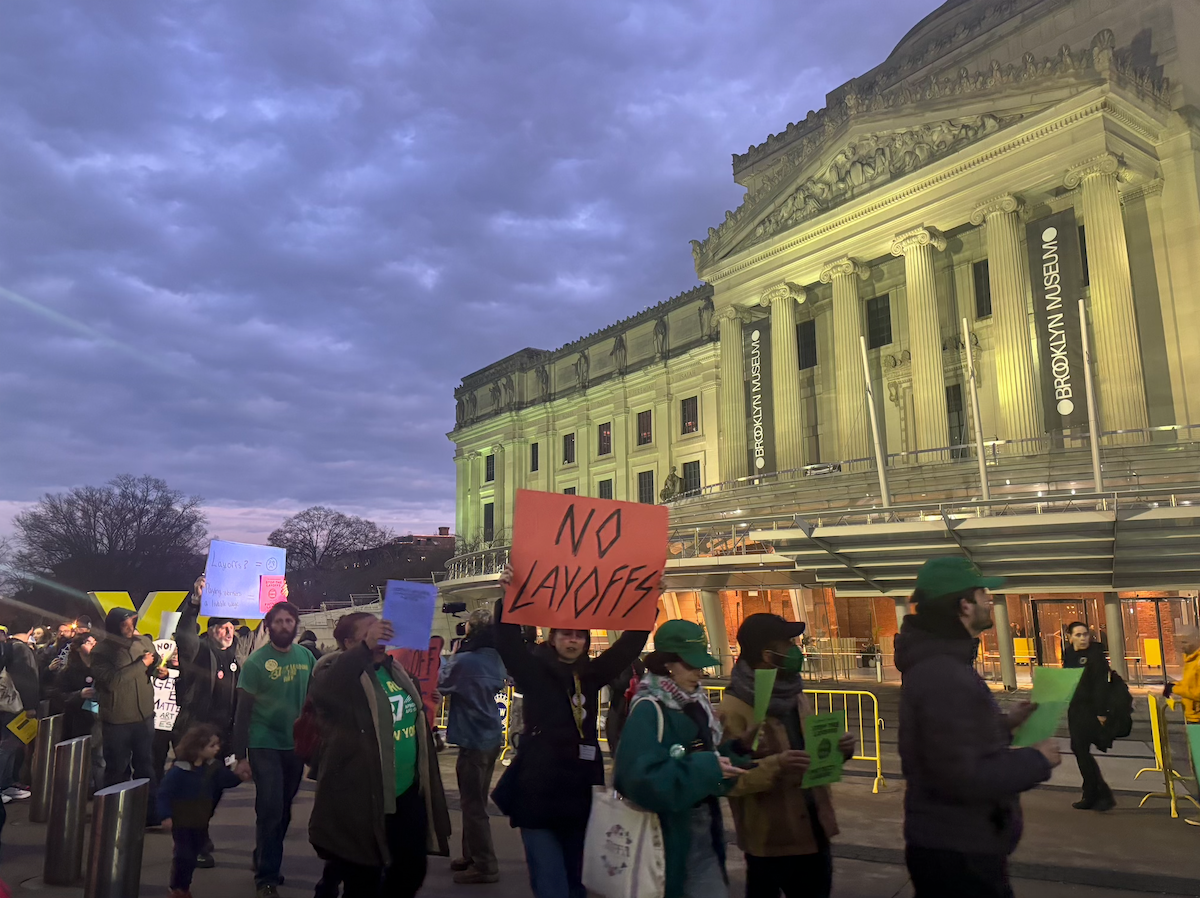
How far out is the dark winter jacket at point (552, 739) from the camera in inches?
169

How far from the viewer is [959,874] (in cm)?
340

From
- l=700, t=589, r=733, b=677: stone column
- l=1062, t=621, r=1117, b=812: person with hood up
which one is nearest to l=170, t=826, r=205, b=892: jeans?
l=1062, t=621, r=1117, b=812: person with hood up

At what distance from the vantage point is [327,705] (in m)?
4.95

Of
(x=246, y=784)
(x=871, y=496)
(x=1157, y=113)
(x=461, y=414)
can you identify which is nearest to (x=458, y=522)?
(x=461, y=414)

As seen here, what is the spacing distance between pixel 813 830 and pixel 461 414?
221 ft

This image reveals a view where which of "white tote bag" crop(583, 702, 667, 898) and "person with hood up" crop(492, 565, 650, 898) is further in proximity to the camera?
"person with hood up" crop(492, 565, 650, 898)

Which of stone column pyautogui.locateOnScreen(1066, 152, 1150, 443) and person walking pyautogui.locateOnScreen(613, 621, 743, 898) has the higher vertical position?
stone column pyautogui.locateOnScreen(1066, 152, 1150, 443)

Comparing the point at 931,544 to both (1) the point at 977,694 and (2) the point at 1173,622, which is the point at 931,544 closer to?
(2) the point at 1173,622

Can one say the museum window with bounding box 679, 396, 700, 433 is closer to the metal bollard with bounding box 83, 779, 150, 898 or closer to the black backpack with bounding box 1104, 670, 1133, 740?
the black backpack with bounding box 1104, 670, 1133, 740

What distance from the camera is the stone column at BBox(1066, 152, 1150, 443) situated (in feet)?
82.9

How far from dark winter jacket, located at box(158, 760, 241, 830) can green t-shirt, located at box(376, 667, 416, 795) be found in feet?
6.89

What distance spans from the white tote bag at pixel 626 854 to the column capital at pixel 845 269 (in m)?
33.1

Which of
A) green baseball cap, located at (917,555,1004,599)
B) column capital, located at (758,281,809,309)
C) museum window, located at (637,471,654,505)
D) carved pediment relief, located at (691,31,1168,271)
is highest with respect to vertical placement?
carved pediment relief, located at (691,31,1168,271)

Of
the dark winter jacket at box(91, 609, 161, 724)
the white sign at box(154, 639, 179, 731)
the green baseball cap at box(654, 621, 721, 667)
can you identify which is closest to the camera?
the green baseball cap at box(654, 621, 721, 667)
